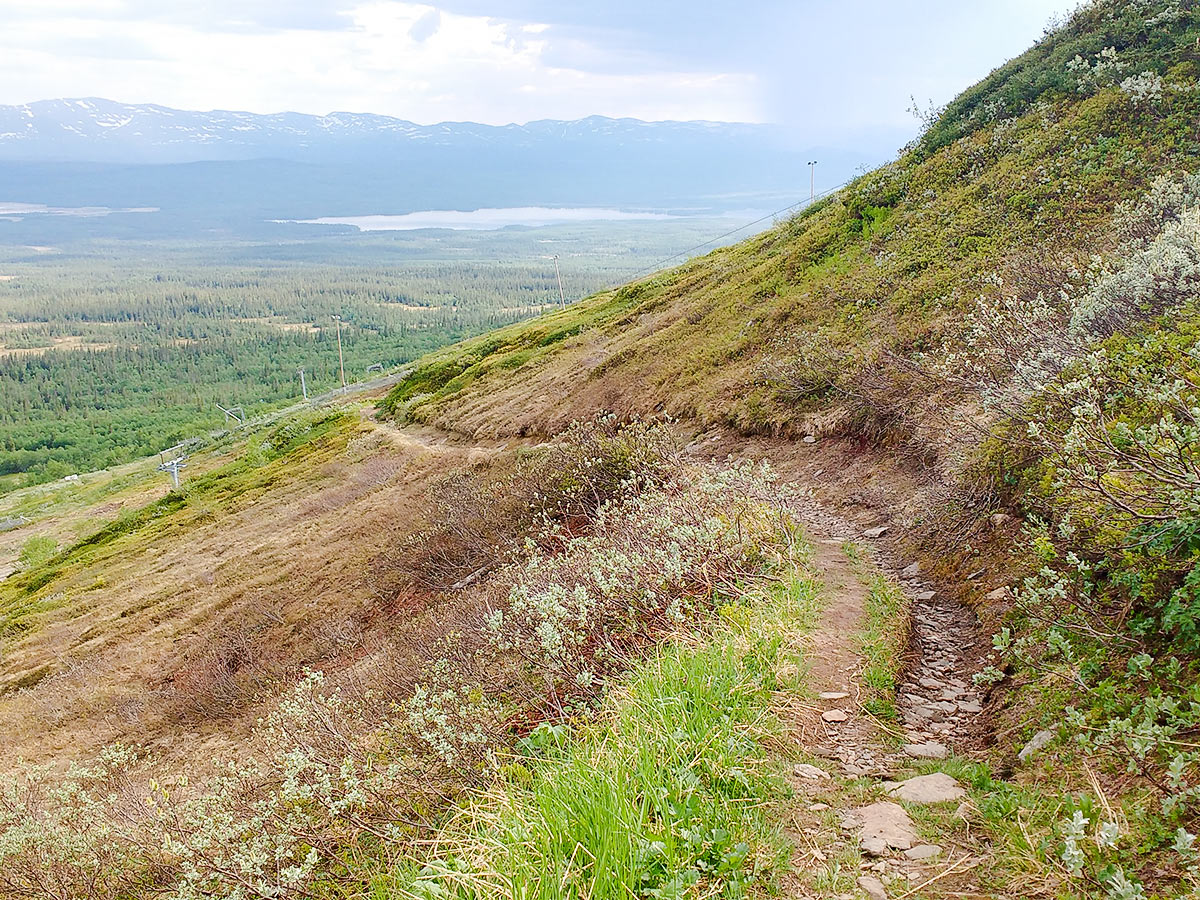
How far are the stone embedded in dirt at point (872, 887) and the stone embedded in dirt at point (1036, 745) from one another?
1.31 meters

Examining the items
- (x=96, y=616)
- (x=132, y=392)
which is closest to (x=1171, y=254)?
(x=96, y=616)

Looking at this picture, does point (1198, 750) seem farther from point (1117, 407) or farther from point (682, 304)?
point (682, 304)

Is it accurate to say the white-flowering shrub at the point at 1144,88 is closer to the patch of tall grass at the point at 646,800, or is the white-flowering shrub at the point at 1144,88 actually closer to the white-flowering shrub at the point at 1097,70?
the white-flowering shrub at the point at 1097,70

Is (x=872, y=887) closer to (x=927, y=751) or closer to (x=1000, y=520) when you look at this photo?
(x=927, y=751)

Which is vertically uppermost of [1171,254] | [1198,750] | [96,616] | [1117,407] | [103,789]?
[1171,254]

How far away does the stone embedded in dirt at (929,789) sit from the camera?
3965 millimetres

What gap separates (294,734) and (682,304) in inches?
1024

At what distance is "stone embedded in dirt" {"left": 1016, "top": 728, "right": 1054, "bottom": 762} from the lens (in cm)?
407

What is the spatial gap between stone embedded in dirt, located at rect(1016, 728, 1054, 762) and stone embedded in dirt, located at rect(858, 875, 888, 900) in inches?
51.6

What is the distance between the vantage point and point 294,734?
337 inches

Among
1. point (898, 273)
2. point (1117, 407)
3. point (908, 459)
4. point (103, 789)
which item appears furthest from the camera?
point (898, 273)

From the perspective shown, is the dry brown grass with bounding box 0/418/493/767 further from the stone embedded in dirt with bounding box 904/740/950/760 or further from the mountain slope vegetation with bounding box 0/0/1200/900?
the stone embedded in dirt with bounding box 904/740/950/760

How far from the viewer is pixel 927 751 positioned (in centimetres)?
459

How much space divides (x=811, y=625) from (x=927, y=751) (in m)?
1.48
